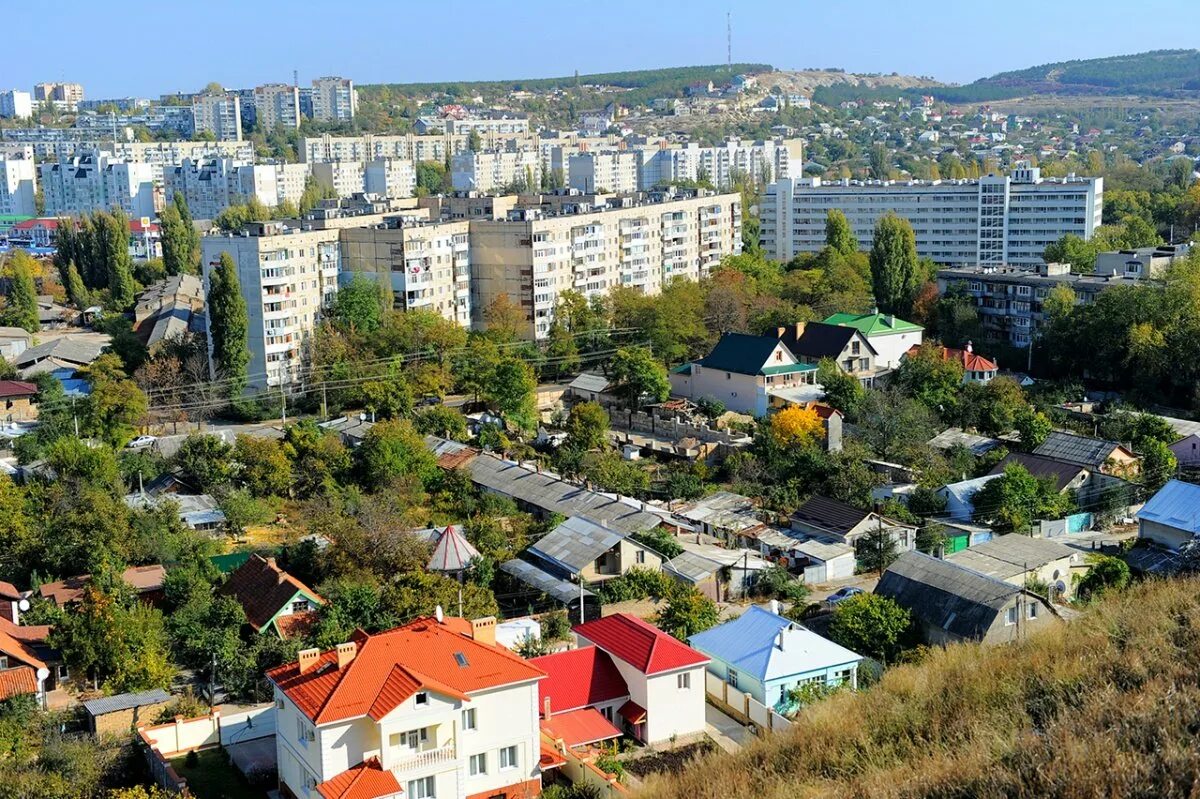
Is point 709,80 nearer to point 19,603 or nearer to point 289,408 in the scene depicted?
point 289,408

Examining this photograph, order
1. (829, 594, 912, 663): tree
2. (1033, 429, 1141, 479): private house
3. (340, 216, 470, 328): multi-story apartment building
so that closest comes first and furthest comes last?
(829, 594, 912, 663): tree < (1033, 429, 1141, 479): private house < (340, 216, 470, 328): multi-story apartment building

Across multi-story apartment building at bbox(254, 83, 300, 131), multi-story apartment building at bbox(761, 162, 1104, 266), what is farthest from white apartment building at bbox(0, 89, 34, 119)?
multi-story apartment building at bbox(761, 162, 1104, 266)

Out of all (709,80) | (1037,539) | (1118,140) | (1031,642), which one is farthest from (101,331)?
(709,80)

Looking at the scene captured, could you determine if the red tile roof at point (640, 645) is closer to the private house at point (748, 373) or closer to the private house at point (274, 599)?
the private house at point (274, 599)

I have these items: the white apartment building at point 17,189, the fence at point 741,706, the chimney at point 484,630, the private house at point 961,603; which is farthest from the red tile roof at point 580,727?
the white apartment building at point 17,189

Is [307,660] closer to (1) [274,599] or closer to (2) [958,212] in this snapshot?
(1) [274,599]

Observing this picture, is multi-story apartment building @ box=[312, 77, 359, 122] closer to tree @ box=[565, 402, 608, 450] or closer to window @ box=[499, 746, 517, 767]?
tree @ box=[565, 402, 608, 450]
